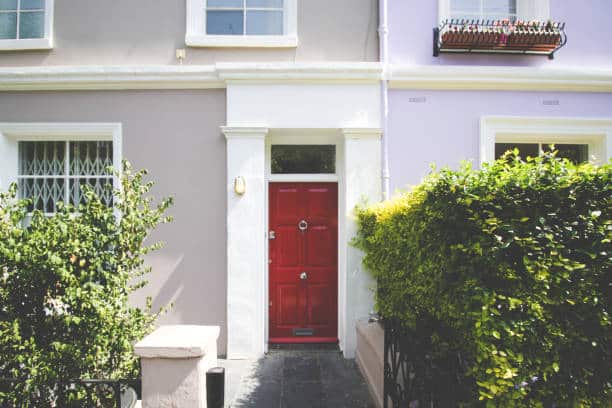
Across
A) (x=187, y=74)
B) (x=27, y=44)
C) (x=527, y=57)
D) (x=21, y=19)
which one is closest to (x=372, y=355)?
(x=187, y=74)

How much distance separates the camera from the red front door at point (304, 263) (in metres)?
5.93

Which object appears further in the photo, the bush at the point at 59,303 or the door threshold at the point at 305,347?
the door threshold at the point at 305,347

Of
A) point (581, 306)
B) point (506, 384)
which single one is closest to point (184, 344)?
point (506, 384)

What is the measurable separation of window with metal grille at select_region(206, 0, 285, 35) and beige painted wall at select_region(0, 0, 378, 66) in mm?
384

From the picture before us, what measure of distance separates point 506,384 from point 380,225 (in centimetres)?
226

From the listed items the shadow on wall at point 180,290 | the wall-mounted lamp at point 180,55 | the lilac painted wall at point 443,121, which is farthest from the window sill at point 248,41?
the shadow on wall at point 180,290

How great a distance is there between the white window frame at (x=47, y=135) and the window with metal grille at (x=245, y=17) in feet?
7.26

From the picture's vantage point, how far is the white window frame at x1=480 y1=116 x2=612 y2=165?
5754mm

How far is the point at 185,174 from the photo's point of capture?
5.59 metres

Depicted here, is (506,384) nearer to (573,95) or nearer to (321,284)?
(321,284)

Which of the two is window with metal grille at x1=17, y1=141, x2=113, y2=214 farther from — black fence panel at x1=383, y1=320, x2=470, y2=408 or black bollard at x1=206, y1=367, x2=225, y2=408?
black fence panel at x1=383, y1=320, x2=470, y2=408

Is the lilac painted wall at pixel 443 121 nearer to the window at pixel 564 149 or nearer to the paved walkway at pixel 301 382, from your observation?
the window at pixel 564 149

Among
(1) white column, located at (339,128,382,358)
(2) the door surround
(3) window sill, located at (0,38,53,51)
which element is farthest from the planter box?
(3) window sill, located at (0,38,53,51)

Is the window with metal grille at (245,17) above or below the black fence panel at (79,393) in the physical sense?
above
